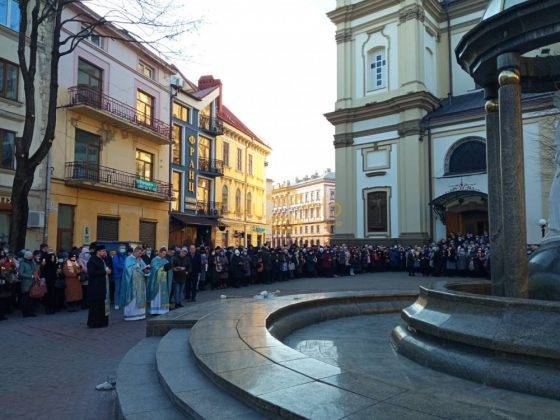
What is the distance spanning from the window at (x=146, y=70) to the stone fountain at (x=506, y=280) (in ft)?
86.1

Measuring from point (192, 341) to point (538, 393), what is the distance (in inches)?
151

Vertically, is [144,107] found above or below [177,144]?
above

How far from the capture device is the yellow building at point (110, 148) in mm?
24750

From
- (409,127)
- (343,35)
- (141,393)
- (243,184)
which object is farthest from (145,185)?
(141,393)

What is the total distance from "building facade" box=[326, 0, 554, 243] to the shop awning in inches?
381

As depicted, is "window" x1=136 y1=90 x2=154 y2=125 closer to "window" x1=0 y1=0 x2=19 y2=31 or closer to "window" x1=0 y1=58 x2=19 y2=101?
"window" x1=0 y1=58 x2=19 y2=101

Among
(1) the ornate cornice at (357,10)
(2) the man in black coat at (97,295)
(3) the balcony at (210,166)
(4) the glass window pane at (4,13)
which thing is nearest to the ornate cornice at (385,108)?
(1) the ornate cornice at (357,10)

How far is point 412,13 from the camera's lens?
113 feet

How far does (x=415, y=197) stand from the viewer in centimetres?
3303

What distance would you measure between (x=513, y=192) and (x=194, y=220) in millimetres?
31414

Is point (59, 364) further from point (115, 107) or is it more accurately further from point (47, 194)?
point (115, 107)

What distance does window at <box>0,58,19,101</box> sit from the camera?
2136cm

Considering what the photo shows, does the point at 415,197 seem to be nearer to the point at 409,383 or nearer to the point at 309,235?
the point at 409,383

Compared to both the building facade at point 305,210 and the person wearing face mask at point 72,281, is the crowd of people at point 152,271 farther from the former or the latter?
the building facade at point 305,210
